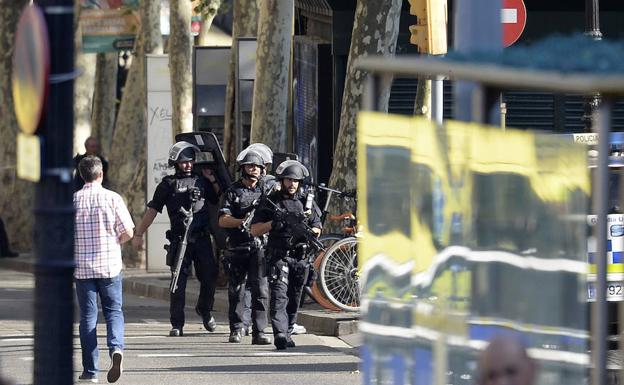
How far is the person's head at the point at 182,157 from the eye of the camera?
46.0 ft

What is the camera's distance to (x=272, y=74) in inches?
735

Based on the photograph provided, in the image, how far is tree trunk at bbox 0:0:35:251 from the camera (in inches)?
1065

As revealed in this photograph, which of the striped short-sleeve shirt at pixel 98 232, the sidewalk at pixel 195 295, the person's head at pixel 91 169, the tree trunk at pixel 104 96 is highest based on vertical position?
the tree trunk at pixel 104 96

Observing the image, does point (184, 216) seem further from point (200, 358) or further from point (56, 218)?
point (56, 218)

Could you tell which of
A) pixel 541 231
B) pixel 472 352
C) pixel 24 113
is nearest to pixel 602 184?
pixel 541 231

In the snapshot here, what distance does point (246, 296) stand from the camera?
45.0 feet

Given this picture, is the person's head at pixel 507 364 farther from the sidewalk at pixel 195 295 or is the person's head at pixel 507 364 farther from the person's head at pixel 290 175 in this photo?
the person's head at pixel 290 175

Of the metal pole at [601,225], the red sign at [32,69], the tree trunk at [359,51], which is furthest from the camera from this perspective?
the tree trunk at [359,51]

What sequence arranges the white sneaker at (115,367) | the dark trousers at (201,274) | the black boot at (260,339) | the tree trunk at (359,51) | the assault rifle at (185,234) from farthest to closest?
the tree trunk at (359,51) → the dark trousers at (201,274) → the assault rifle at (185,234) → the black boot at (260,339) → the white sneaker at (115,367)

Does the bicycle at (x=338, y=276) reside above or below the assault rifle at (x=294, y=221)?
below

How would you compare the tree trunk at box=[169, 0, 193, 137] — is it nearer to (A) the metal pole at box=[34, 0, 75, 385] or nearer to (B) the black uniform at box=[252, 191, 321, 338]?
(B) the black uniform at box=[252, 191, 321, 338]

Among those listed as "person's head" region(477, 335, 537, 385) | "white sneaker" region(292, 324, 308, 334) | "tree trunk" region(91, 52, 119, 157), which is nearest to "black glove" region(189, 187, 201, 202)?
"white sneaker" region(292, 324, 308, 334)

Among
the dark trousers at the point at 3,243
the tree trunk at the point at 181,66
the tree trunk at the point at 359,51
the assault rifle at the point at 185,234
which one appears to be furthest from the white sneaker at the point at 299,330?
the dark trousers at the point at 3,243

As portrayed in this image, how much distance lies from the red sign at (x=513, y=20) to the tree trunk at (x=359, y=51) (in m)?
3.54
